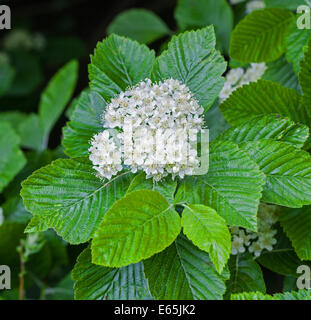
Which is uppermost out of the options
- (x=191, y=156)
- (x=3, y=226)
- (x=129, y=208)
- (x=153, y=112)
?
(x=153, y=112)

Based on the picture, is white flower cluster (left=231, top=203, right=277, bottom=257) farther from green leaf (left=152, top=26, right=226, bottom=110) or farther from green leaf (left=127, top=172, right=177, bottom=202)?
green leaf (left=152, top=26, right=226, bottom=110)

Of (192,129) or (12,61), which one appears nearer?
(192,129)

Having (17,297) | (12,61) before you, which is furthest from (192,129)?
(12,61)

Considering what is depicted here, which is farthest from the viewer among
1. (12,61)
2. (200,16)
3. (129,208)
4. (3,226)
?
(12,61)

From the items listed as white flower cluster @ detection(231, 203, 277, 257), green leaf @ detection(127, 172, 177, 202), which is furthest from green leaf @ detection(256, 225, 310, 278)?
green leaf @ detection(127, 172, 177, 202)

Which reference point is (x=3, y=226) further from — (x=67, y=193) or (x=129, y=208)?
(x=129, y=208)

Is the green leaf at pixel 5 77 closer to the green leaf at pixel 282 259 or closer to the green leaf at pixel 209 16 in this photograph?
the green leaf at pixel 209 16
